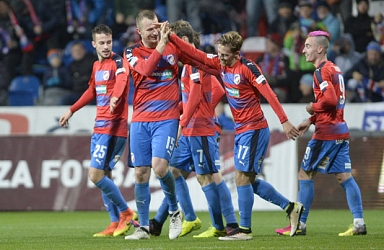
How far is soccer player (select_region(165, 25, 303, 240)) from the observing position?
8.49 metres

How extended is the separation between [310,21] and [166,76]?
9.60 meters

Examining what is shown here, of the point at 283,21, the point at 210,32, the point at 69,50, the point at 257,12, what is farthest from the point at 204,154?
the point at 69,50

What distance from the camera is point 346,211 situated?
13.7m

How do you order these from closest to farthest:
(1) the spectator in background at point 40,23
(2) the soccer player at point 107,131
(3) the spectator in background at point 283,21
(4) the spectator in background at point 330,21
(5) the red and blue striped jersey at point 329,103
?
1. (5) the red and blue striped jersey at point 329,103
2. (2) the soccer player at point 107,131
3. (4) the spectator in background at point 330,21
4. (3) the spectator in background at point 283,21
5. (1) the spectator in background at point 40,23

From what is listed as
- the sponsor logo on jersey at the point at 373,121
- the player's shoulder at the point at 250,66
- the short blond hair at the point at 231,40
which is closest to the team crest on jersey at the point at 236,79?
the player's shoulder at the point at 250,66

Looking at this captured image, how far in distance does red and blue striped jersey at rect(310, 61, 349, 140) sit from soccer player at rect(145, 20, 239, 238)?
1.18m

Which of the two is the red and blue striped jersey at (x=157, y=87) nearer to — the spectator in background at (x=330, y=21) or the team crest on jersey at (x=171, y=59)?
the team crest on jersey at (x=171, y=59)

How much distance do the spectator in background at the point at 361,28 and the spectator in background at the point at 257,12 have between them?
5.31 feet

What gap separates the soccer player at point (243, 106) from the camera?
334 inches

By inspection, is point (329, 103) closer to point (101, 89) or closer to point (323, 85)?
point (323, 85)

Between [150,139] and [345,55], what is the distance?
30.6 ft

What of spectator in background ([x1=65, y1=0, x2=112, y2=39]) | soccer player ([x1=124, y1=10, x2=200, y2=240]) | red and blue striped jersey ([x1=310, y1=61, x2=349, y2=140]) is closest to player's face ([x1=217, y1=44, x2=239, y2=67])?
soccer player ([x1=124, y1=10, x2=200, y2=240])

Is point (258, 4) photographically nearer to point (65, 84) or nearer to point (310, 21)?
point (310, 21)

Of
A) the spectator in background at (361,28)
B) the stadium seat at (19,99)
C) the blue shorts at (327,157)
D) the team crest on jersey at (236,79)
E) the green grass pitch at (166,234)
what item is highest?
the spectator in background at (361,28)
